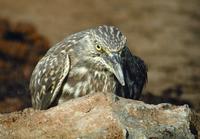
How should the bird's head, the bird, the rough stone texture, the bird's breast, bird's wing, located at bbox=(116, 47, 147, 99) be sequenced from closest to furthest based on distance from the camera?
the rough stone texture → the bird's head → the bird → the bird's breast → bird's wing, located at bbox=(116, 47, 147, 99)

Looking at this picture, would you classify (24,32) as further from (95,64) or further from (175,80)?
(95,64)

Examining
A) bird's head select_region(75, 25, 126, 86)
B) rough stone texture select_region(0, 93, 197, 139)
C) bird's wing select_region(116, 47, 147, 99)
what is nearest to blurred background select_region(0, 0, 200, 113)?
bird's wing select_region(116, 47, 147, 99)

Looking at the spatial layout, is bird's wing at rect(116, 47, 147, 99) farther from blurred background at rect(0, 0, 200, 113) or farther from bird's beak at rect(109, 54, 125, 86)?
blurred background at rect(0, 0, 200, 113)

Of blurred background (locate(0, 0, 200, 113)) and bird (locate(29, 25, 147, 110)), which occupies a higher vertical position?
blurred background (locate(0, 0, 200, 113))

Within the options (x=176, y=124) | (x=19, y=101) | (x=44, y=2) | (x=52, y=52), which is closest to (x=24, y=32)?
(x=44, y=2)

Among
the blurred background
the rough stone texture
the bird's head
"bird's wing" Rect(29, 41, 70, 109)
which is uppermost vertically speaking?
the blurred background

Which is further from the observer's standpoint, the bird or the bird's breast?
the bird's breast

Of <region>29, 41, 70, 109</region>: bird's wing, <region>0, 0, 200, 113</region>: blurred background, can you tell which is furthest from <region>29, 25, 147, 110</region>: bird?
<region>0, 0, 200, 113</region>: blurred background

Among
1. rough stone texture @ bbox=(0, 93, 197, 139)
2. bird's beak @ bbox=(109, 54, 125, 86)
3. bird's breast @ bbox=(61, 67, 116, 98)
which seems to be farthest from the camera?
bird's breast @ bbox=(61, 67, 116, 98)
